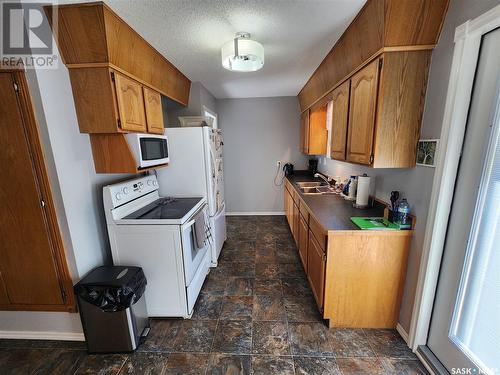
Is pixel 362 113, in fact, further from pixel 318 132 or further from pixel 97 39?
pixel 97 39

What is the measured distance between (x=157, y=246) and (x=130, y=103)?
1252 mm

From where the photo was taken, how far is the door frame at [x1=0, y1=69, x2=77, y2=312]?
1370 mm

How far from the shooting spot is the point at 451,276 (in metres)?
1.37

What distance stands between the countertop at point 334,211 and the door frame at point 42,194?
6.78 feet

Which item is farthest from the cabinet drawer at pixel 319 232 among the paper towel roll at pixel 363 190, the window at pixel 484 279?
the window at pixel 484 279

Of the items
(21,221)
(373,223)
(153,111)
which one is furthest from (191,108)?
(373,223)

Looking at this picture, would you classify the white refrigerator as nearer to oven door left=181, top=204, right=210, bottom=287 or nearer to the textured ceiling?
oven door left=181, top=204, right=210, bottom=287

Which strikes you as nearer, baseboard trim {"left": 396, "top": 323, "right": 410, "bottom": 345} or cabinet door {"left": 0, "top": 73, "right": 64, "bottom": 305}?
cabinet door {"left": 0, "top": 73, "right": 64, "bottom": 305}

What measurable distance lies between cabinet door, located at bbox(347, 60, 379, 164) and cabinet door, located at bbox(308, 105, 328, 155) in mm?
1584

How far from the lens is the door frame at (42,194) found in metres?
1.37

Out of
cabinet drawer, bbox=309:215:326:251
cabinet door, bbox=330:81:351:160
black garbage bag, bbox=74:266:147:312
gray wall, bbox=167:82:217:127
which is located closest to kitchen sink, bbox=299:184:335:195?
cabinet door, bbox=330:81:351:160

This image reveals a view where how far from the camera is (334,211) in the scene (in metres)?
2.07

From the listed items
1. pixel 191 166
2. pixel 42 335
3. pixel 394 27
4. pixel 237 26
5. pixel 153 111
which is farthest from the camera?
pixel 191 166

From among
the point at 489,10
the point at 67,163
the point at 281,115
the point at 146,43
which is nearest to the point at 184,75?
the point at 146,43
